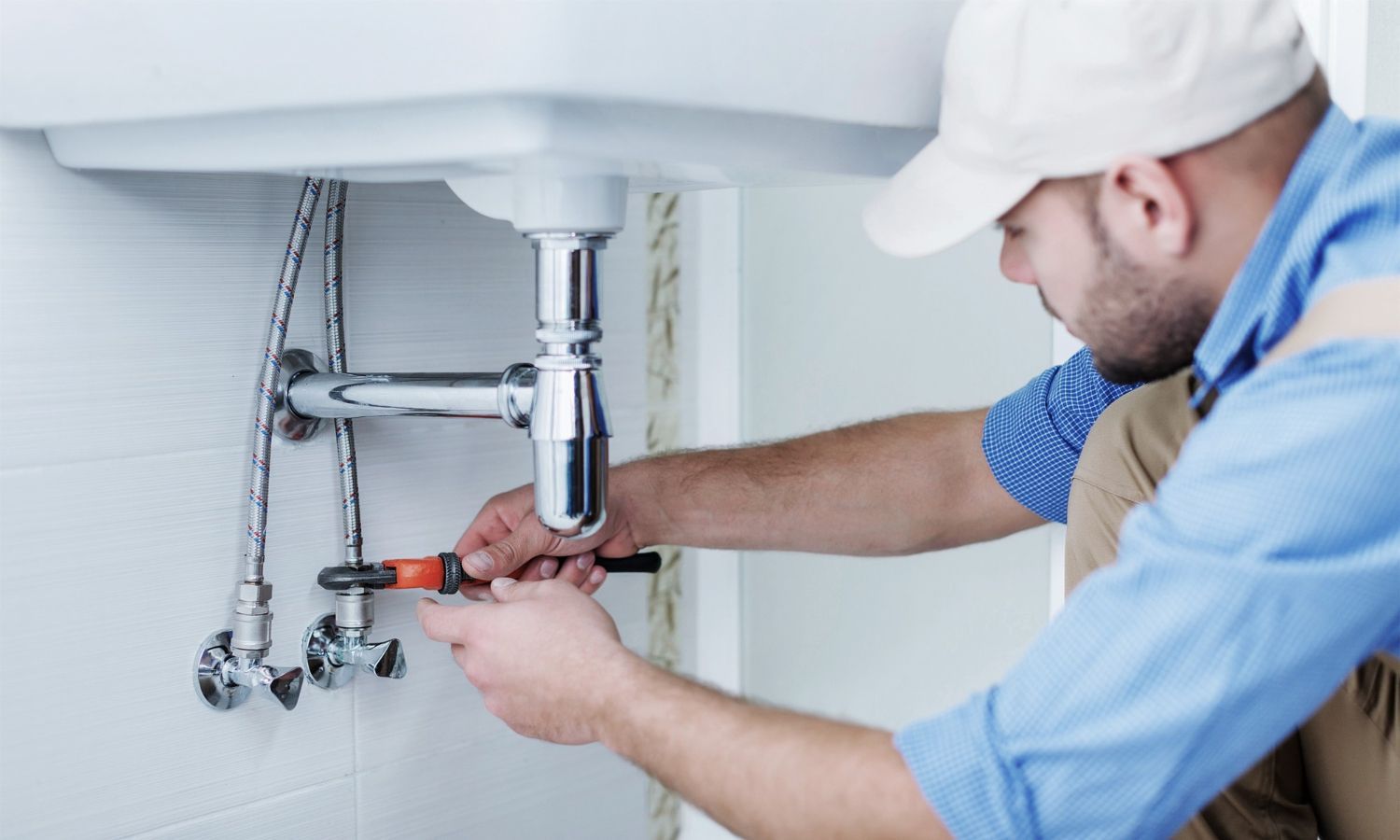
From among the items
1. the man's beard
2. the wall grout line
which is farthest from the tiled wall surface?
the man's beard

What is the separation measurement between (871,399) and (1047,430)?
0.78 ft

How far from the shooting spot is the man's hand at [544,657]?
688 millimetres

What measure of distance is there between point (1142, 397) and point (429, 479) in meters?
0.51

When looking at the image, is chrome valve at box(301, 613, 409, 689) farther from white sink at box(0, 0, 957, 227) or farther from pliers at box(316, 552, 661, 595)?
white sink at box(0, 0, 957, 227)

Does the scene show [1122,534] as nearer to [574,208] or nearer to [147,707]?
[574,208]

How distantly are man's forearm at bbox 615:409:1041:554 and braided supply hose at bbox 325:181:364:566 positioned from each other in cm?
20

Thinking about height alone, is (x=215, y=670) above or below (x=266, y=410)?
below

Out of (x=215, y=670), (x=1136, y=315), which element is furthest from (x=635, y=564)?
(x=1136, y=315)

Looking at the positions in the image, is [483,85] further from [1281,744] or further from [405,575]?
[1281,744]

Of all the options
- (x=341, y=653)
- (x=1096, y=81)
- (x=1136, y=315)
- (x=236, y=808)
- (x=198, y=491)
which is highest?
(x=1096, y=81)

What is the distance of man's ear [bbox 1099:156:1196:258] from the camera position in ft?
2.04

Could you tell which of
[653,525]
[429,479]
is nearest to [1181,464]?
[653,525]

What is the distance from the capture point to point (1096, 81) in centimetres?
61

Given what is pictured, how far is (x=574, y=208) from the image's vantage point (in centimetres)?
63
